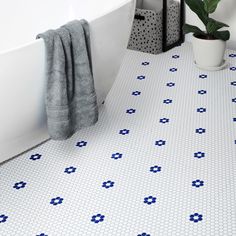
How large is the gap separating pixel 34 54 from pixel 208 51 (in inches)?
54.3

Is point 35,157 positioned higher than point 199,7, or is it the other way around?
point 199,7

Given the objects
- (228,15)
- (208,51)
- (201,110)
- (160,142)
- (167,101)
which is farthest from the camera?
(228,15)

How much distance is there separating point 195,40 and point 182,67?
194 millimetres

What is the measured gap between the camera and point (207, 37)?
3125 millimetres

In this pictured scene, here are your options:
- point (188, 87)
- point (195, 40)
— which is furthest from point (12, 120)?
point (195, 40)

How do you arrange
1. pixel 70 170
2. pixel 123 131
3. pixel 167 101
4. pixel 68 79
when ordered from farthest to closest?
pixel 167 101 → pixel 123 131 → pixel 70 170 → pixel 68 79

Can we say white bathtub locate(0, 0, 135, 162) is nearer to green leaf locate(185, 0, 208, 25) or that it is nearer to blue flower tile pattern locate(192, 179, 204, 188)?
green leaf locate(185, 0, 208, 25)

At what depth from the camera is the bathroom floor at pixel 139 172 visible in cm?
205

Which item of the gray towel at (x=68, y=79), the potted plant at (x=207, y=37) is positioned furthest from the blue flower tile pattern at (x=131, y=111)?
the potted plant at (x=207, y=37)

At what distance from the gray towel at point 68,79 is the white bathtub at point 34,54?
46 millimetres

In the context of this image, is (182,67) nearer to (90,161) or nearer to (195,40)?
(195,40)

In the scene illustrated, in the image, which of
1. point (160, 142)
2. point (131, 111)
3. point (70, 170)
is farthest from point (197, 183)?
point (131, 111)

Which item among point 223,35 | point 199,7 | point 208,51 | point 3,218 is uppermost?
point 199,7

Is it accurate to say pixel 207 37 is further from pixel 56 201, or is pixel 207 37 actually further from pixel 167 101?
pixel 56 201
